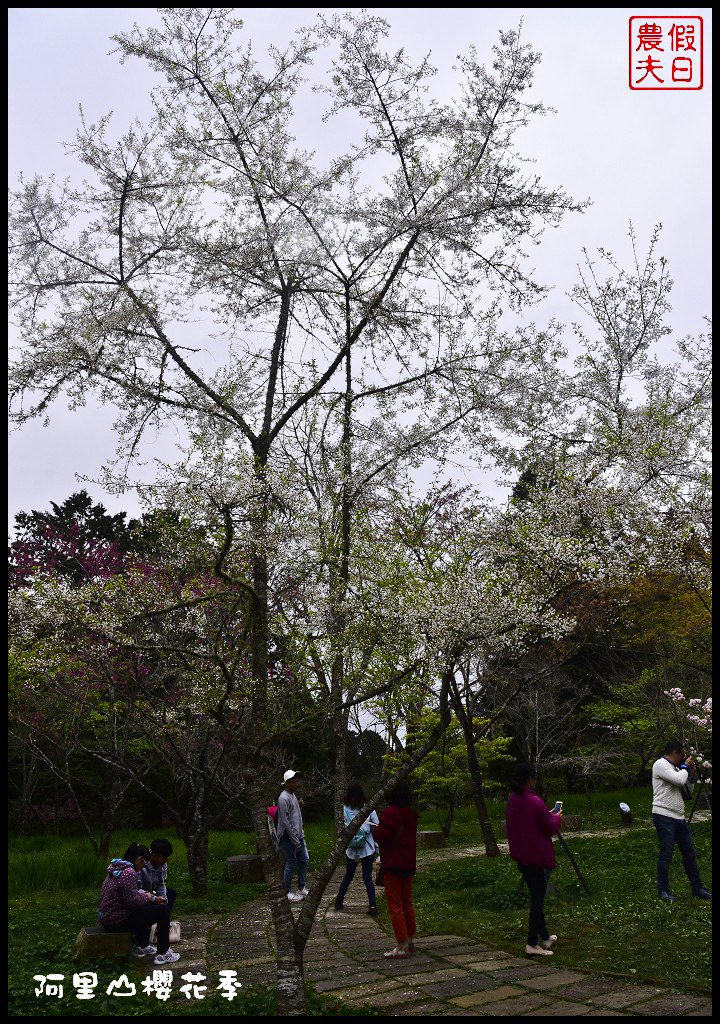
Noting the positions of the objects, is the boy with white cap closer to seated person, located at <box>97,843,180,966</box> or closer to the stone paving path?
the stone paving path

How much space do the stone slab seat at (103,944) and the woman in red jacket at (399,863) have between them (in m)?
2.11

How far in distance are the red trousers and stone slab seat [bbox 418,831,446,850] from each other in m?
8.31

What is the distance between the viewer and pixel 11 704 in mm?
12875

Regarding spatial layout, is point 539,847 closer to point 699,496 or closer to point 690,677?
point 699,496

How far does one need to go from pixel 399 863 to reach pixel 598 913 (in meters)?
2.12

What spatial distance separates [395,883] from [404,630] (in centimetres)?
201

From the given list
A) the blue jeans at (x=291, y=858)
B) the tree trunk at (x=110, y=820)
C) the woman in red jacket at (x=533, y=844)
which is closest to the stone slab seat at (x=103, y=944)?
the blue jeans at (x=291, y=858)

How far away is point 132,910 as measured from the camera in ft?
19.4

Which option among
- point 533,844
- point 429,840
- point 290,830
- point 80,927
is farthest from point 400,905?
point 429,840

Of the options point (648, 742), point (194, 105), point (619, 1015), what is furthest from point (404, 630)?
point (648, 742)

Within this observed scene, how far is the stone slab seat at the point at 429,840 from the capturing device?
13789 mm

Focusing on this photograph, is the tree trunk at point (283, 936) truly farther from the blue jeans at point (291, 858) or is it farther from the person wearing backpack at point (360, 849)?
the blue jeans at point (291, 858)

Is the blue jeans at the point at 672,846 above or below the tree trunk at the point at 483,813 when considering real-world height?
above

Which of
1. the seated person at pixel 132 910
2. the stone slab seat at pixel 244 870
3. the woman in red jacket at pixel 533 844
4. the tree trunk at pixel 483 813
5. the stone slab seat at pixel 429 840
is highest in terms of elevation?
the woman in red jacket at pixel 533 844
